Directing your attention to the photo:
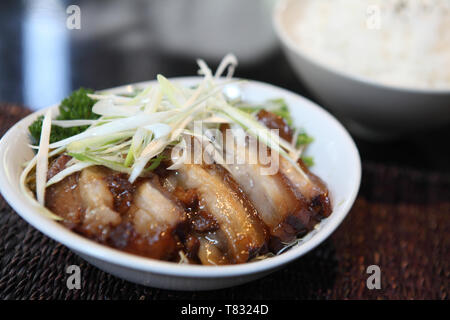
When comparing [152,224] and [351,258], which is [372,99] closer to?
[351,258]

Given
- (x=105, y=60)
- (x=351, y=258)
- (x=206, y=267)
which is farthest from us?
(x=105, y=60)

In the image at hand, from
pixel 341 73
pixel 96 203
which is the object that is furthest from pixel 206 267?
pixel 341 73

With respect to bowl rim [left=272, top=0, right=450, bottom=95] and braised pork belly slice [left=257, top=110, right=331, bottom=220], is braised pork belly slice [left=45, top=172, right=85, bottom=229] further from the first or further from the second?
bowl rim [left=272, top=0, right=450, bottom=95]

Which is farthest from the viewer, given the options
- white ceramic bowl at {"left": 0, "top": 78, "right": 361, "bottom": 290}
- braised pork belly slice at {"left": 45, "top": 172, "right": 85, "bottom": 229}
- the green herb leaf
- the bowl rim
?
the bowl rim


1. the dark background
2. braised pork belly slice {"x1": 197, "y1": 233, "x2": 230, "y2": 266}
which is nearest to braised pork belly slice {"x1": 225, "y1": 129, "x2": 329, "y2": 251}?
braised pork belly slice {"x1": 197, "y1": 233, "x2": 230, "y2": 266}

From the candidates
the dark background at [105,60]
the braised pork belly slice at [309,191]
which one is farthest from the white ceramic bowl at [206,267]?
the dark background at [105,60]

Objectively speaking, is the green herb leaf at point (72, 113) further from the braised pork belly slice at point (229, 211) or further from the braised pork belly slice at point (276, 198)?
the braised pork belly slice at point (276, 198)
